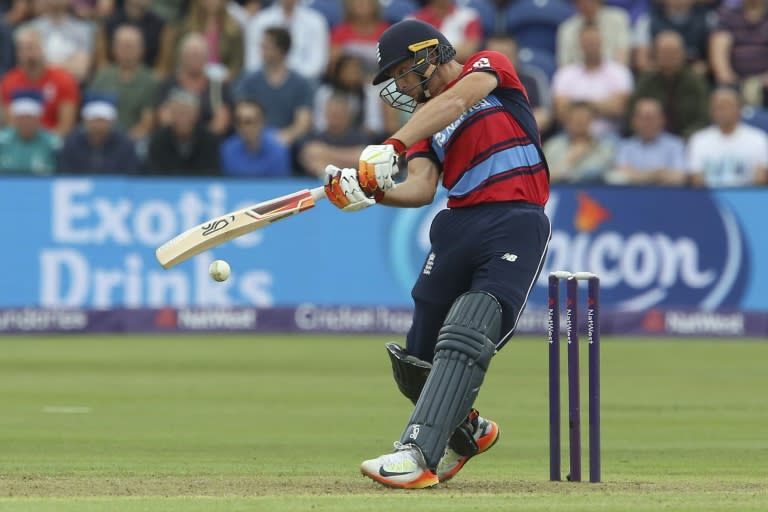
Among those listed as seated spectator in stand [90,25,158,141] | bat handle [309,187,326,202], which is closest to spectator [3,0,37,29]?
seated spectator in stand [90,25,158,141]

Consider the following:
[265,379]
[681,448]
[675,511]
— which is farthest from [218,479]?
[265,379]

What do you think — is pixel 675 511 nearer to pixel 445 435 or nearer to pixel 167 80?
A: pixel 445 435

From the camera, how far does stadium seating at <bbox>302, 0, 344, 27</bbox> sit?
19609 millimetres

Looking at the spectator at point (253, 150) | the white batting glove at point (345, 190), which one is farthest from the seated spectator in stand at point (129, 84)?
the white batting glove at point (345, 190)

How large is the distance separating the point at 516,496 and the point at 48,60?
540 inches

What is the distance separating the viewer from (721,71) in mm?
18969

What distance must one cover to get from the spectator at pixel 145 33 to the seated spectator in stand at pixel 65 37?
15 cm

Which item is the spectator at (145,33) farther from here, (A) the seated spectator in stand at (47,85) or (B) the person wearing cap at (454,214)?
(B) the person wearing cap at (454,214)

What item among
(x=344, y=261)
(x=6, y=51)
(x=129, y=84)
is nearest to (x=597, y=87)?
(x=344, y=261)

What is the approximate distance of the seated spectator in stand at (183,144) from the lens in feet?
56.1

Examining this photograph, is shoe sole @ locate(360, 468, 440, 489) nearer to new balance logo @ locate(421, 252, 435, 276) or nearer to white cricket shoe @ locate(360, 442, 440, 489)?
white cricket shoe @ locate(360, 442, 440, 489)

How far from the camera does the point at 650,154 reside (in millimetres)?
17656

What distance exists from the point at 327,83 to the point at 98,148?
316 cm

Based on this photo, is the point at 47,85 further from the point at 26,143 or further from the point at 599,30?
the point at 599,30
